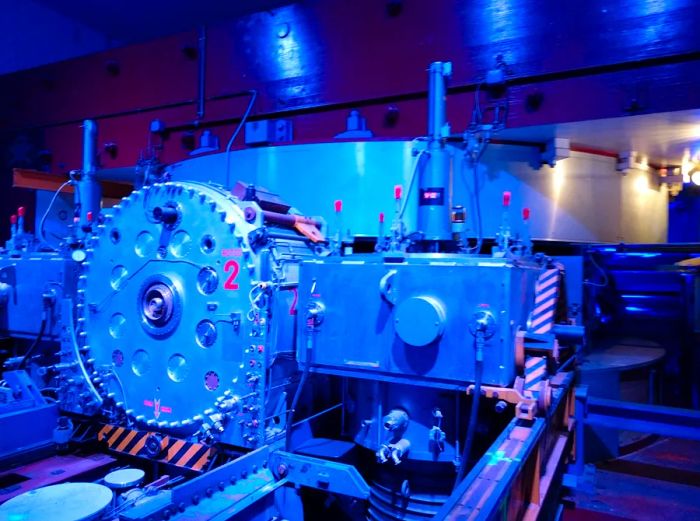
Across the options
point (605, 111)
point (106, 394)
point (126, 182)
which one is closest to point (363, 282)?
point (106, 394)

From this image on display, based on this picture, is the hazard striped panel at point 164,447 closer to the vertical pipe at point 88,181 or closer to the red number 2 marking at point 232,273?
the red number 2 marking at point 232,273

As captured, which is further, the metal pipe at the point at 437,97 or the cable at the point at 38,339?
the cable at the point at 38,339

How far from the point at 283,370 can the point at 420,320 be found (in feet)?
4.32

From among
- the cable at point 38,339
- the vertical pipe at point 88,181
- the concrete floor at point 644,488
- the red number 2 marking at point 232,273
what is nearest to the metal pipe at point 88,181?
the vertical pipe at point 88,181

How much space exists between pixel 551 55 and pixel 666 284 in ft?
12.1

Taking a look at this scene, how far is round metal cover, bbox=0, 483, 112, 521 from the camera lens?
117 inches

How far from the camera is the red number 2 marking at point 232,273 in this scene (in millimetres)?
3758

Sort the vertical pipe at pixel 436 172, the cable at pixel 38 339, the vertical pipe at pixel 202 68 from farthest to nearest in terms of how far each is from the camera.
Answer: the vertical pipe at pixel 202 68 < the cable at pixel 38 339 < the vertical pipe at pixel 436 172

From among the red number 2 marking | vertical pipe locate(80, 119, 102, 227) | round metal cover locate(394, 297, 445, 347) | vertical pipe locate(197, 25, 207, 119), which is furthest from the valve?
vertical pipe locate(197, 25, 207, 119)

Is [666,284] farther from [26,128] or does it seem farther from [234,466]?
[26,128]

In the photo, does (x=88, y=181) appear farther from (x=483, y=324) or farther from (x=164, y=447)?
(x=483, y=324)

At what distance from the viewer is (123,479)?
11.8ft

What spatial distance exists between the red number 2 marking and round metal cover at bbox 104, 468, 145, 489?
146 cm

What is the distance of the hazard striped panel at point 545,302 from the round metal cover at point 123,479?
297cm
